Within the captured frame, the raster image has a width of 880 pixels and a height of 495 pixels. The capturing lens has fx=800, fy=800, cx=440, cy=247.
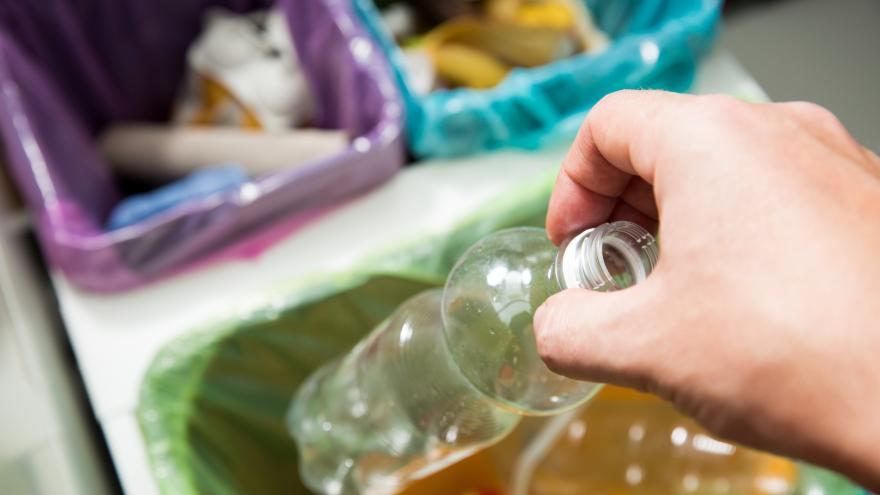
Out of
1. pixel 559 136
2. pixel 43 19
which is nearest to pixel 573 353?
pixel 559 136

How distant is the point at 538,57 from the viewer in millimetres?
954

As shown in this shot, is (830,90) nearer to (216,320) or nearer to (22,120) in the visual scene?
(216,320)

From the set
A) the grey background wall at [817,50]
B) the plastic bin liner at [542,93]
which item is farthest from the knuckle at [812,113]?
the plastic bin liner at [542,93]

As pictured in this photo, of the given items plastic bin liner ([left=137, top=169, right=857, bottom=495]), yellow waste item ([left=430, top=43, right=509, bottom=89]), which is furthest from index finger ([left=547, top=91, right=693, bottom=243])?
yellow waste item ([left=430, top=43, right=509, bottom=89])

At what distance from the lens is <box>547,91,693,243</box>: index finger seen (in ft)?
1.10

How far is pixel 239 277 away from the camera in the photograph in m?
0.76

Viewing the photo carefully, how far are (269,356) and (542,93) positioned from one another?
0.38 m

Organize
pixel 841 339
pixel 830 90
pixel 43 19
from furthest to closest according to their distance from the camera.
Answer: pixel 43 19 → pixel 830 90 → pixel 841 339

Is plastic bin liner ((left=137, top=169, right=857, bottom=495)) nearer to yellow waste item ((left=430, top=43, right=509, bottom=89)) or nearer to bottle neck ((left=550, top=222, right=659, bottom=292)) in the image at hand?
yellow waste item ((left=430, top=43, right=509, bottom=89))

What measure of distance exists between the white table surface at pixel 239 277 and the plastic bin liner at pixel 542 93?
0.08ft

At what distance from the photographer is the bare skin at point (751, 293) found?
260 millimetres

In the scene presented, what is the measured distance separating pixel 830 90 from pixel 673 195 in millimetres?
546

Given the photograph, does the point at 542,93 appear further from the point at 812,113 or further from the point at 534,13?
the point at 812,113

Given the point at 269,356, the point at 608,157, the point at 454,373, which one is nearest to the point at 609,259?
the point at 608,157
